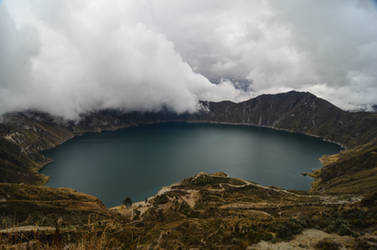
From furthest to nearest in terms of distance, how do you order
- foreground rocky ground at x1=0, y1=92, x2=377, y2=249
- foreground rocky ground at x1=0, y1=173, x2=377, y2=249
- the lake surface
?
the lake surface
foreground rocky ground at x1=0, y1=92, x2=377, y2=249
foreground rocky ground at x1=0, y1=173, x2=377, y2=249

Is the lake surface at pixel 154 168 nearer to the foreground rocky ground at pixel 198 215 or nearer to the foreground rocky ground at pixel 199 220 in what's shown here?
the foreground rocky ground at pixel 198 215

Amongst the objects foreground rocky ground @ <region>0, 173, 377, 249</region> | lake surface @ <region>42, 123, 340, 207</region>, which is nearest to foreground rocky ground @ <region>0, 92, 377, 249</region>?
foreground rocky ground @ <region>0, 173, 377, 249</region>

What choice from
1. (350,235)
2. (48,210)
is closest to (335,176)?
(350,235)

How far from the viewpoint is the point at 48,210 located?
52406 millimetres

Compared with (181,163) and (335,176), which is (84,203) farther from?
(335,176)

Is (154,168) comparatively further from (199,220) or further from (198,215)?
(199,220)

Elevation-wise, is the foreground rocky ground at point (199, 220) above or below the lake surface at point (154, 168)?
above

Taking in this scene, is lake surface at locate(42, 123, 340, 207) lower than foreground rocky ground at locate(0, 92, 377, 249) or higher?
lower

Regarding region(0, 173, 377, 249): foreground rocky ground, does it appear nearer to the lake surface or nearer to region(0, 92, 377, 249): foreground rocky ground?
region(0, 92, 377, 249): foreground rocky ground

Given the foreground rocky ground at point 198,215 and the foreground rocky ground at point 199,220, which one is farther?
the foreground rocky ground at point 198,215

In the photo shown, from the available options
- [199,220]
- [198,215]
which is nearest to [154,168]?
[198,215]

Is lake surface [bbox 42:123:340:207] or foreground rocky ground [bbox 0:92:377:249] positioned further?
lake surface [bbox 42:123:340:207]

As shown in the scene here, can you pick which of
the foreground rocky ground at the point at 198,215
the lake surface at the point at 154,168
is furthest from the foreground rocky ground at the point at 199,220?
the lake surface at the point at 154,168

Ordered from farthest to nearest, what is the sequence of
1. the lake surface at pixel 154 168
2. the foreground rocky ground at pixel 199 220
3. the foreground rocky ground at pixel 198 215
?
the lake surface at pixel 154 168 → the foreground rocky ground at pixel 198 215 → the foreground rocky ground at pixel 199 220
